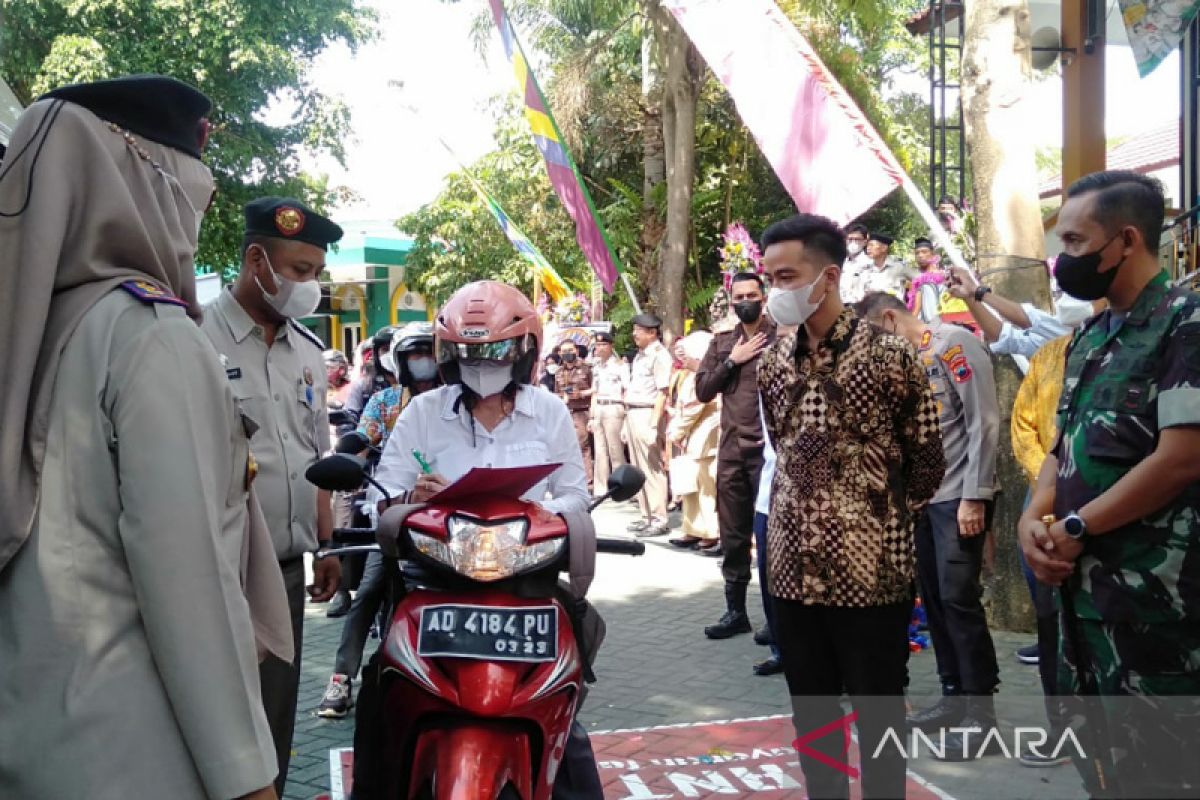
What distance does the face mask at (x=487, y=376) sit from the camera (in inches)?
144

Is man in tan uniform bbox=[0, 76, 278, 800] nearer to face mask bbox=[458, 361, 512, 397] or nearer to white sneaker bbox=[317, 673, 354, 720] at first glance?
face mask bbox=[458, 361, 512, 397]

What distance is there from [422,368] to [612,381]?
7.08 metres

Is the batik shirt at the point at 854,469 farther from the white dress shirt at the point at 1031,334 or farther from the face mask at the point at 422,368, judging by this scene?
the face mask at the point at 422,368

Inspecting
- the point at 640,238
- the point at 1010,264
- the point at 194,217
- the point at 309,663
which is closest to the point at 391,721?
the point at 194,217

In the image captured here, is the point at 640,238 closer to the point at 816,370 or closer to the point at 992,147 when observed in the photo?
the point at 992,147

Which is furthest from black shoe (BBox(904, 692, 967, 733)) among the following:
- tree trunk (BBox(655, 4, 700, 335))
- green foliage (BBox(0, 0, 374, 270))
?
green foliage (BBox(0, 0, 374, 270))

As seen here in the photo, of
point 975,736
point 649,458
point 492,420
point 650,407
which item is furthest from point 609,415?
point 492,420

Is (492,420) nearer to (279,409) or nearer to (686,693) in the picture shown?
(279,409)

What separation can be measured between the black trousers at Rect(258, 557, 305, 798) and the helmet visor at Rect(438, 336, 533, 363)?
0.89 m

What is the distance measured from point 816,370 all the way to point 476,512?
124cm

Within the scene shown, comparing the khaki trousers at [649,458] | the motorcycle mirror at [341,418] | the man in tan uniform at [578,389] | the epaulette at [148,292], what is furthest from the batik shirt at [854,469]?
the man in tan uniform at [578,389]

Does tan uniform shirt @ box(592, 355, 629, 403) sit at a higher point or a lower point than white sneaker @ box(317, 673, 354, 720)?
higher

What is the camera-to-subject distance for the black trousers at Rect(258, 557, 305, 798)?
3439 millimetres

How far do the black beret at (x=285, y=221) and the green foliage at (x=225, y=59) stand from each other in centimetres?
1465
